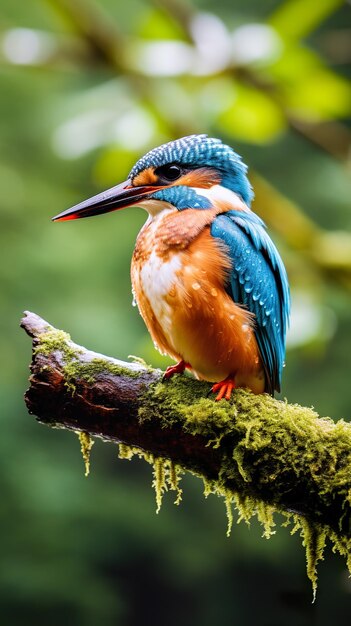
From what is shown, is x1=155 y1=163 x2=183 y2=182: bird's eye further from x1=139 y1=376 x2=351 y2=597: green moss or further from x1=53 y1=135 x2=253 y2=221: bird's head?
x1=139 y1=376 x2=351 y2=597: green moss

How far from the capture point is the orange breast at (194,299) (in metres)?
1.85

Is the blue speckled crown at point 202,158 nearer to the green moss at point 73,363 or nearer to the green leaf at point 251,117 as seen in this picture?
the green leaf at point 251,117

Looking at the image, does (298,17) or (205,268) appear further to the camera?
(298,17)

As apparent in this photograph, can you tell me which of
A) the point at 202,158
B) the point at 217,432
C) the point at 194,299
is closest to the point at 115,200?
the point at 202,158

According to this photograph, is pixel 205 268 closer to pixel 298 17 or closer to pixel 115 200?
pixel 115 200

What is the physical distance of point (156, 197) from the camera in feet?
6.59

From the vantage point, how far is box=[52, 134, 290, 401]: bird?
187cm

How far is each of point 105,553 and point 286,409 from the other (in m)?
4.88

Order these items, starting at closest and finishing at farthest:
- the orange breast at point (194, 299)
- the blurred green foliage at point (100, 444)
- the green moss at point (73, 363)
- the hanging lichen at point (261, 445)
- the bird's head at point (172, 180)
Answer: the hanging lichen at point (261, 445) → the green moss at point (73, 363) → the orange breast at point (194, 299) → the bird's head at point (172, 180) → the blurred green foliage at point (100, 444)

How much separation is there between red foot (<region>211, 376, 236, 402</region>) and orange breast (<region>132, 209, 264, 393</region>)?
0.07 meters

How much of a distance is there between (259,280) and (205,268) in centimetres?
18

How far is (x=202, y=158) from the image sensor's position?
2.07 metres

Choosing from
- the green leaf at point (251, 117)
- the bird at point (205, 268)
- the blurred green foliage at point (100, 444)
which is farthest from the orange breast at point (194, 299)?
the blurred green foliage at point (100, 444)

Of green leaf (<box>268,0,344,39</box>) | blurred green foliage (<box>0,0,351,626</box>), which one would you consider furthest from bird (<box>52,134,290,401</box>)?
blurred green foliage (<box>0,0,351,626</box>)
